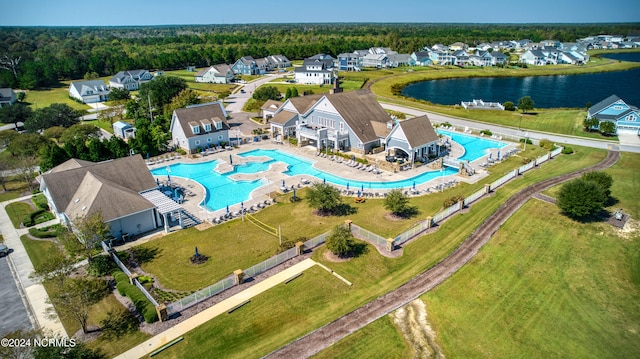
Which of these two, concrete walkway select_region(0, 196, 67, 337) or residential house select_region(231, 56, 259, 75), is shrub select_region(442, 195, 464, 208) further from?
residential house select_region(231, 56, 259, 75)

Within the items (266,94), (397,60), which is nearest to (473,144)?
(266,94)

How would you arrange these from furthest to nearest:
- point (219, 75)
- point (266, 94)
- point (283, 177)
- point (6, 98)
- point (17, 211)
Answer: point (219, 75) → point (6, 98) → point (266, 94) → point (283, 177) → point (17, 211)

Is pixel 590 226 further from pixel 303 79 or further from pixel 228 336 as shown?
pixel 303 79

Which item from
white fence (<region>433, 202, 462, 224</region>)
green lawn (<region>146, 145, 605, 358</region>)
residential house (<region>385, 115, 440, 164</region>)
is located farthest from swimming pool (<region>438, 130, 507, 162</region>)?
green lawn (<region>146, 145, 605, 358</region>)

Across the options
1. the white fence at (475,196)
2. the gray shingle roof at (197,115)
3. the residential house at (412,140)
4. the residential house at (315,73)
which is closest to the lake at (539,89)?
the residential house at (315,73)

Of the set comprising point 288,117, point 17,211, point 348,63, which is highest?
point 348,63

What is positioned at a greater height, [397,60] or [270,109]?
[397,60]

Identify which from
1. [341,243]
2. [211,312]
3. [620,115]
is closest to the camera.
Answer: [211,312]

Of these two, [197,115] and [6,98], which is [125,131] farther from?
[6,98]
